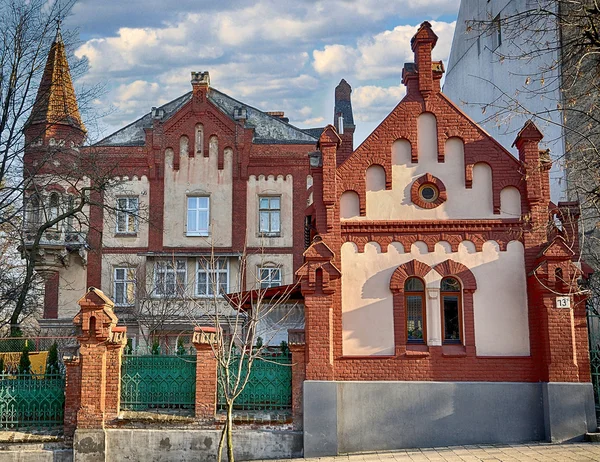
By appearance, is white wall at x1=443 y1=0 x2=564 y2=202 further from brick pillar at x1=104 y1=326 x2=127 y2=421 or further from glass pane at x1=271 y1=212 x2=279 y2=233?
brick pillar at x1=104 y1=326 x2=127 y2=421

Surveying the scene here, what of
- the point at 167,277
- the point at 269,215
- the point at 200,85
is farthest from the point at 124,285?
the point at 200,85

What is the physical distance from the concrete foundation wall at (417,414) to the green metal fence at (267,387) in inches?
23.8

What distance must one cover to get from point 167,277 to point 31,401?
1701cm

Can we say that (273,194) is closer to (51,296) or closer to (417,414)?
(51,296)

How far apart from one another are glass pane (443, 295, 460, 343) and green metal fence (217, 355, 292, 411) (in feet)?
11.8

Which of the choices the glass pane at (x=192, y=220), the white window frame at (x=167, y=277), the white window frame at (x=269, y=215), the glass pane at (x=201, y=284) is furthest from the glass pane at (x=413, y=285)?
the glass pane at (x=192, y=220)

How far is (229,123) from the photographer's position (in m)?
34.1

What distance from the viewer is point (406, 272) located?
15.8m

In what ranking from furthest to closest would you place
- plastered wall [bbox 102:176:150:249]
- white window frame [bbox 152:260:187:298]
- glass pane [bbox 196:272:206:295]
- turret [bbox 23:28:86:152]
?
plastered wall [bbox 102:176:150:249]
glass pane [bbox 196:272:206:295]
white window frame [bbox 152:260:187:298]
turret [bbox 23:28:86:152]

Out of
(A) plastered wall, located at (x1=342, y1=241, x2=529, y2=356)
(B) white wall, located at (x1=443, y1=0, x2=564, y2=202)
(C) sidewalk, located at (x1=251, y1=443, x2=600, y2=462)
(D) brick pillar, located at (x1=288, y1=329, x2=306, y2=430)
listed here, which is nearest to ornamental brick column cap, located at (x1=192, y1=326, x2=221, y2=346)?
(D) brick pillar, located at (x1=288, y1=329, x2=306, y2=430)

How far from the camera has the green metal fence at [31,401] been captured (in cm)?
1576

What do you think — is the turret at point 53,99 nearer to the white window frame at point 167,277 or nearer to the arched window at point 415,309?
the white window frame at point 167,277

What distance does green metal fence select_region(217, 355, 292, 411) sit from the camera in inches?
616

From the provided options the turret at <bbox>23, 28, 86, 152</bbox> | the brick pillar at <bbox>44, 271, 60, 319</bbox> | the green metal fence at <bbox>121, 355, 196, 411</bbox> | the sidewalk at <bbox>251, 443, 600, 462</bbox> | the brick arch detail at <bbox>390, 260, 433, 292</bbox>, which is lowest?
the sidewalk at <bbox>251, 443, 600, 462</bbox>
